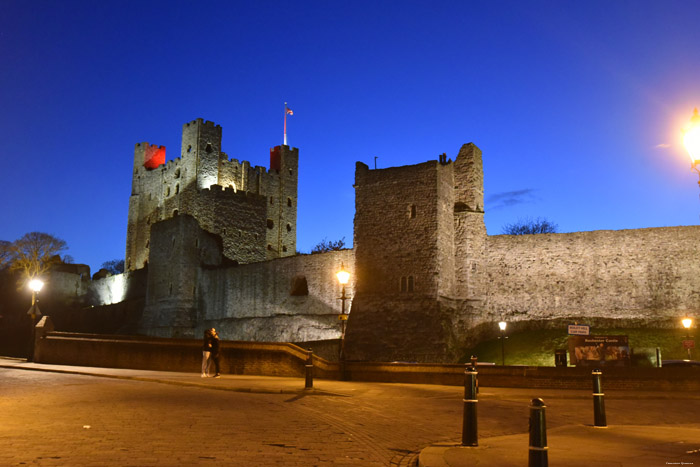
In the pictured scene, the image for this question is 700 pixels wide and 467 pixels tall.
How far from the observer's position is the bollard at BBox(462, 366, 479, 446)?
272 inches

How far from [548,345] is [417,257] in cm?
640

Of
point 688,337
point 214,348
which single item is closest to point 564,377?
point 214,348

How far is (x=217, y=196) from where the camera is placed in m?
50.7

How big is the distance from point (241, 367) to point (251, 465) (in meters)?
12.9

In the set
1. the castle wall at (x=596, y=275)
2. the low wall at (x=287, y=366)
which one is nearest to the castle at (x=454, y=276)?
the castle wall at (x=596, y=275)

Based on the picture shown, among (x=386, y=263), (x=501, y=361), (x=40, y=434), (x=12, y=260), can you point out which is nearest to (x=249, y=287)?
(x=386, y=263)

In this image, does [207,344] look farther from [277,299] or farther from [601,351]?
[277,299]

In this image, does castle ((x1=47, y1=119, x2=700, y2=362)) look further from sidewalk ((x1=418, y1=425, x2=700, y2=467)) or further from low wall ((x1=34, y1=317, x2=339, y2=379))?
sidewalk ((x1=418, y1=425, x2=700, y2=467))

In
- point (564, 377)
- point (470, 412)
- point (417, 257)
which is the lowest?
point (564, 377)

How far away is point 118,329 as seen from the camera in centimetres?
4500

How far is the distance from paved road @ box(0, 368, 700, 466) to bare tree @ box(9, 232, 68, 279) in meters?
52.8

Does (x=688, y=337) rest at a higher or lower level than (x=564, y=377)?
higher

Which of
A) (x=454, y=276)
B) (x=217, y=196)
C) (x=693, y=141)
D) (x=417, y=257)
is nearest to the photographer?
(x=693, y=141)

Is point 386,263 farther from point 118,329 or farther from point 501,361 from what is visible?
point 118,329
